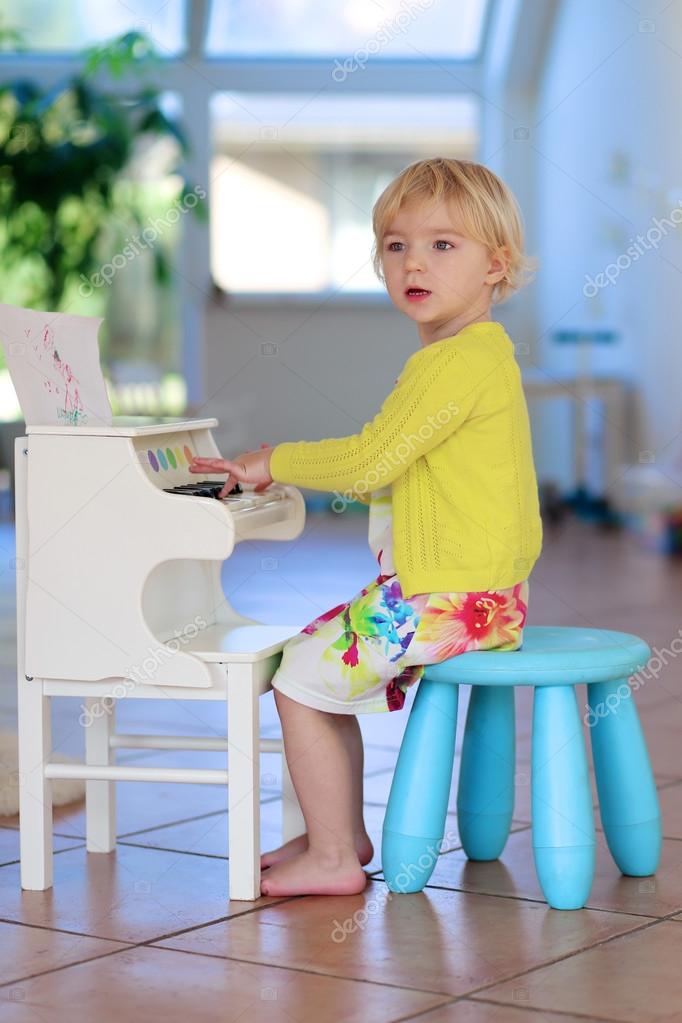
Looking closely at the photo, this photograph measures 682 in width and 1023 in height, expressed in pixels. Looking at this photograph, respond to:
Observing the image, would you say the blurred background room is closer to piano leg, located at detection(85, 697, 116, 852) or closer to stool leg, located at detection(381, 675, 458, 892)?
piano leg, located at detection(85, 697, 116, 852)

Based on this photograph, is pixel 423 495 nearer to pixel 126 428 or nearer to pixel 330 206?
pixel 126 428

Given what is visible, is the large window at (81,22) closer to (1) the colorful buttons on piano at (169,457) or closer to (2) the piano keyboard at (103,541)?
(1) the colorful buttons on piano at (169,457)

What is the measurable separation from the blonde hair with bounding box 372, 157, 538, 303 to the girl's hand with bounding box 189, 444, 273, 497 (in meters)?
0.35

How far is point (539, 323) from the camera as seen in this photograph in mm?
8852

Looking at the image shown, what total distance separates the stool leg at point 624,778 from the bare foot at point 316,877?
364 millimetres

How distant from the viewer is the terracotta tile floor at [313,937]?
1.65 metres

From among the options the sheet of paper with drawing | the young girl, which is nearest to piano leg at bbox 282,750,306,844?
the young girl

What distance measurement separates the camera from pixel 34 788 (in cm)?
214

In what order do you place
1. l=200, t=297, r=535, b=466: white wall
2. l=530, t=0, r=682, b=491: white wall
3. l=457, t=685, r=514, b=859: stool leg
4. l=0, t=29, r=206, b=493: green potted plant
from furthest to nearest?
l=200, t=297, r=535, b=466: white wall
l=0, t=29, r=206, b=493: green potted plant
l=530, t=0, r=682, b=491: white wall
l=457, t=685, r=514, b=859: stool leg

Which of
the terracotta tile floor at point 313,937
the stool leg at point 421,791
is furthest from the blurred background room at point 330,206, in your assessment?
the stool leg at point 421,791

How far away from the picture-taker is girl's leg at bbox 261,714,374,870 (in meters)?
2.20

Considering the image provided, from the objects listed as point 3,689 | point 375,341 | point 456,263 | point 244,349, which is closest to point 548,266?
point 375,341

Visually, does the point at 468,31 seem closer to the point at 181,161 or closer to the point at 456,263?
the point at 181,161

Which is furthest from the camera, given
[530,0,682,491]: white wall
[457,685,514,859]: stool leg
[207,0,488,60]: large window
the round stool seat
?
[207,0,488,60]: large window
